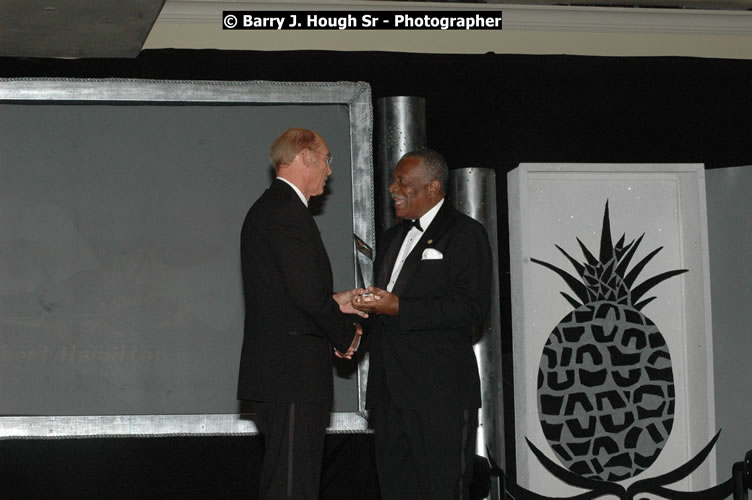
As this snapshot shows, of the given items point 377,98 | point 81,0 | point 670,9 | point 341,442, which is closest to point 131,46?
point 81,0

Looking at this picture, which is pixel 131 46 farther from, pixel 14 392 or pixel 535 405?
pixel 535 405

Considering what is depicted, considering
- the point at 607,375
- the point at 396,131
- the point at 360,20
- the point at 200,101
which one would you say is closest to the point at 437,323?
the point at 396,131

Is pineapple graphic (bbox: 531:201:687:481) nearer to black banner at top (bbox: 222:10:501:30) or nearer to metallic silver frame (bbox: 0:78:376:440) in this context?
metallic silver frame (bbox: 0:78:376:440)

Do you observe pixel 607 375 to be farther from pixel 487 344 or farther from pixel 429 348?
pixel 429 348

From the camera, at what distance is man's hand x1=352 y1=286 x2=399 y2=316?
11.5 feet

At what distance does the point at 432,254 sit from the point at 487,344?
1.15 meters

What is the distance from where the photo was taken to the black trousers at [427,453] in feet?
11.6

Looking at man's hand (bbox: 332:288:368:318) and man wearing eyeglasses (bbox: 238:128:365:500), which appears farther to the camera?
man's hand (bbox: 332:288:368:318)

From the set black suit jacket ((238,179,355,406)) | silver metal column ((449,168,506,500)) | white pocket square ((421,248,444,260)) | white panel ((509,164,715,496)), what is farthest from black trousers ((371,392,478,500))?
white panel ((509,164,715,496))

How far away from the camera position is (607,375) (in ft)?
16.0

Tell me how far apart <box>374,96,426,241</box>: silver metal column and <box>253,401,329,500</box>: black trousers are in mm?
1663

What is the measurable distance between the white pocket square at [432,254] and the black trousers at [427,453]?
0.52 m

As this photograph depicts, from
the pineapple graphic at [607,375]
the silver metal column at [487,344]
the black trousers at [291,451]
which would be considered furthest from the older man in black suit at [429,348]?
the pineapple graphic at [607,375]

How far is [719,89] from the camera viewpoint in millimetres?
5199
